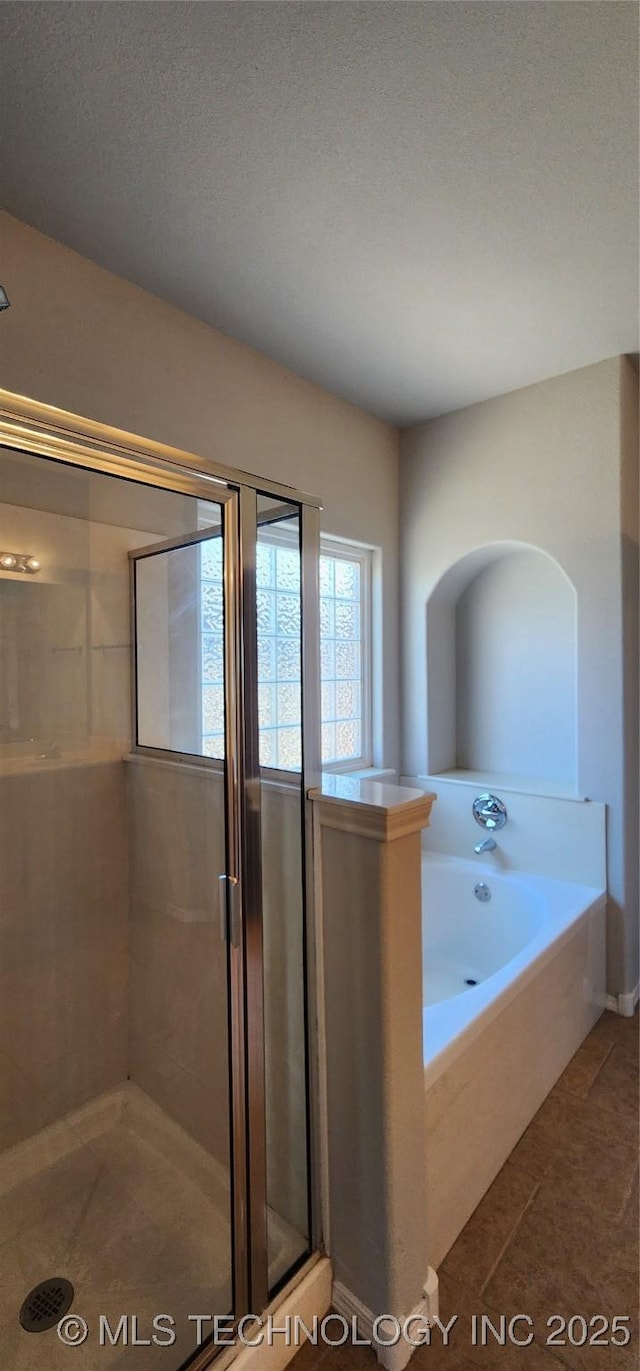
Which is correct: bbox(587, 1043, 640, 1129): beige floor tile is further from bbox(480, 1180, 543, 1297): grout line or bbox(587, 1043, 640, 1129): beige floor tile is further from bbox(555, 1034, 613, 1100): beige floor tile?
bbox(480, 1180, 543, 1297): grout line

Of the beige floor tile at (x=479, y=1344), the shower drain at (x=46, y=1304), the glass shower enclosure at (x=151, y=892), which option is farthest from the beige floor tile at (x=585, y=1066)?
the shower drain at (x=46, y=1304)

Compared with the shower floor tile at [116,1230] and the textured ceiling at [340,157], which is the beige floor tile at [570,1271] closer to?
the shower floor tile at [116,1230]

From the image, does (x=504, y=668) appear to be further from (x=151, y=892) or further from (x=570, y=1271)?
(x=570, y=1271)

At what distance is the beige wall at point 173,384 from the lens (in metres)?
1.56

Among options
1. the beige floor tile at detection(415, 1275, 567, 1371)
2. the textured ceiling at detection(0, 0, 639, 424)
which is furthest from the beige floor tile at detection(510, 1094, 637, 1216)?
the textured ceiling at detection(0, 0, 639, 424)

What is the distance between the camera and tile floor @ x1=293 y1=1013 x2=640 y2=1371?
118 centimetres

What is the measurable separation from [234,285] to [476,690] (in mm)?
2136

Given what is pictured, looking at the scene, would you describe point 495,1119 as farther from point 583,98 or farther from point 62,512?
point 583,98

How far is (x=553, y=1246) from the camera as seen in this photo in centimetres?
141

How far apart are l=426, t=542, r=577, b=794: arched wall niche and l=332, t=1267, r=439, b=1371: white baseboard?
6.03 ft

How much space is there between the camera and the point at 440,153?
1356mm

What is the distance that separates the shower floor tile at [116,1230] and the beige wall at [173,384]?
210 centimetres

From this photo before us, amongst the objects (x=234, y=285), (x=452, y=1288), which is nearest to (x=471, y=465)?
(x=234, y=285)

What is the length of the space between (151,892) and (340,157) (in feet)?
6.85
